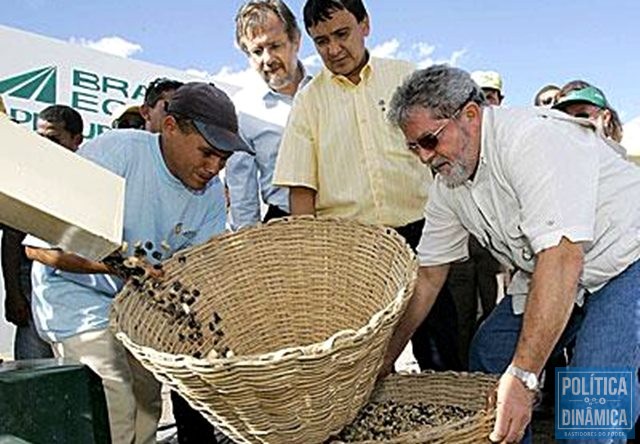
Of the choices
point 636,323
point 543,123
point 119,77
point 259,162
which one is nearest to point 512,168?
point 543,123

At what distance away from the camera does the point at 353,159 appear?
246 cm

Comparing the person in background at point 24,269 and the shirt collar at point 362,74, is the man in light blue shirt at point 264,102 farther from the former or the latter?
the person in background at point 24,269

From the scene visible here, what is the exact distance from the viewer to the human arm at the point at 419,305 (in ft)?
6.73

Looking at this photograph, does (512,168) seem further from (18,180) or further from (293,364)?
(18,180)

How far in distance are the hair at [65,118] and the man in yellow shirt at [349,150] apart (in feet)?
3.50

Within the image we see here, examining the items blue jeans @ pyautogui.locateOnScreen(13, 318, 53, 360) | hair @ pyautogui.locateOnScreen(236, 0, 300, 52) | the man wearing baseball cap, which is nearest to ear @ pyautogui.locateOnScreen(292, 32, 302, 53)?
hair @ pyautogui.locateOnScreen(236, 0, 300, 52)

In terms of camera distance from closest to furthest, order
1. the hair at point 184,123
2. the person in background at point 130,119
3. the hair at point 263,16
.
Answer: the hair at point 184,123 < the hair at point 263,16 < the person in background at point 130,119

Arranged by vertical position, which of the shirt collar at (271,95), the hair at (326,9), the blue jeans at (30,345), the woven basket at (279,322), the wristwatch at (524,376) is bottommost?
the blue jeans at (30,345)

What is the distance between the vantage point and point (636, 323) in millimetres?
1791

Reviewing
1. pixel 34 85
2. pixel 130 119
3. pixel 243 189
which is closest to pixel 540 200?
pixel 243 189

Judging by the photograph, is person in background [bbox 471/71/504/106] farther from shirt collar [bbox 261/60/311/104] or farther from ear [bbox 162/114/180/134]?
ear [bbox 162/114/180/134]

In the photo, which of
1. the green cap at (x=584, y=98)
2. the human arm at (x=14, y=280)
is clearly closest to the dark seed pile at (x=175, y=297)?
the human arm at (x=14, y=280)

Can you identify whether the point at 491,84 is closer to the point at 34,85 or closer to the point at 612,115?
the point at 612,115

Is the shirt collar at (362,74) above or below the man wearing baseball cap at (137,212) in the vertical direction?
above
